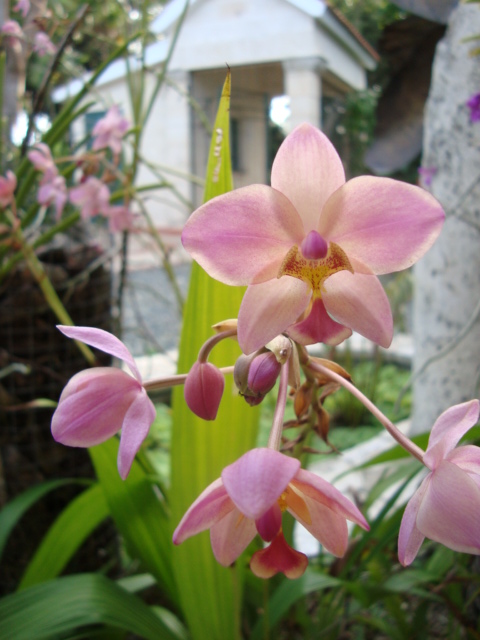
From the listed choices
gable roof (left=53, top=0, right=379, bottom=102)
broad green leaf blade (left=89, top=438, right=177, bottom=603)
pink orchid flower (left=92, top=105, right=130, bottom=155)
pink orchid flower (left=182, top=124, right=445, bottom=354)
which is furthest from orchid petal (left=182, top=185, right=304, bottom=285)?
gable roof (left=53, top=0, right=379, bottom=102)

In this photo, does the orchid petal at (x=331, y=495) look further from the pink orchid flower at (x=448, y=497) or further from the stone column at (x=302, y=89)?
the stone column at (x=302, y=89)

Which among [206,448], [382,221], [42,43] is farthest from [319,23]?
[382,221]

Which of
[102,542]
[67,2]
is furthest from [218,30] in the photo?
[102,542]

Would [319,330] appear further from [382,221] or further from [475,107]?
[475,107]

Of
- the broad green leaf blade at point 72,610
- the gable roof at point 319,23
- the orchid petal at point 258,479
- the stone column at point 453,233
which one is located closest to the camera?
the orchid petal at point 258,479

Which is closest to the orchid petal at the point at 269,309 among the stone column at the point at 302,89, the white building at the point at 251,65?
the white building at the point at 251,65

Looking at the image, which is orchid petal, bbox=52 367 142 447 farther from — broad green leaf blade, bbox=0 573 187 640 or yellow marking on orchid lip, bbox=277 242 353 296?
broad green leaf blade, bbox=0 573 187 640
